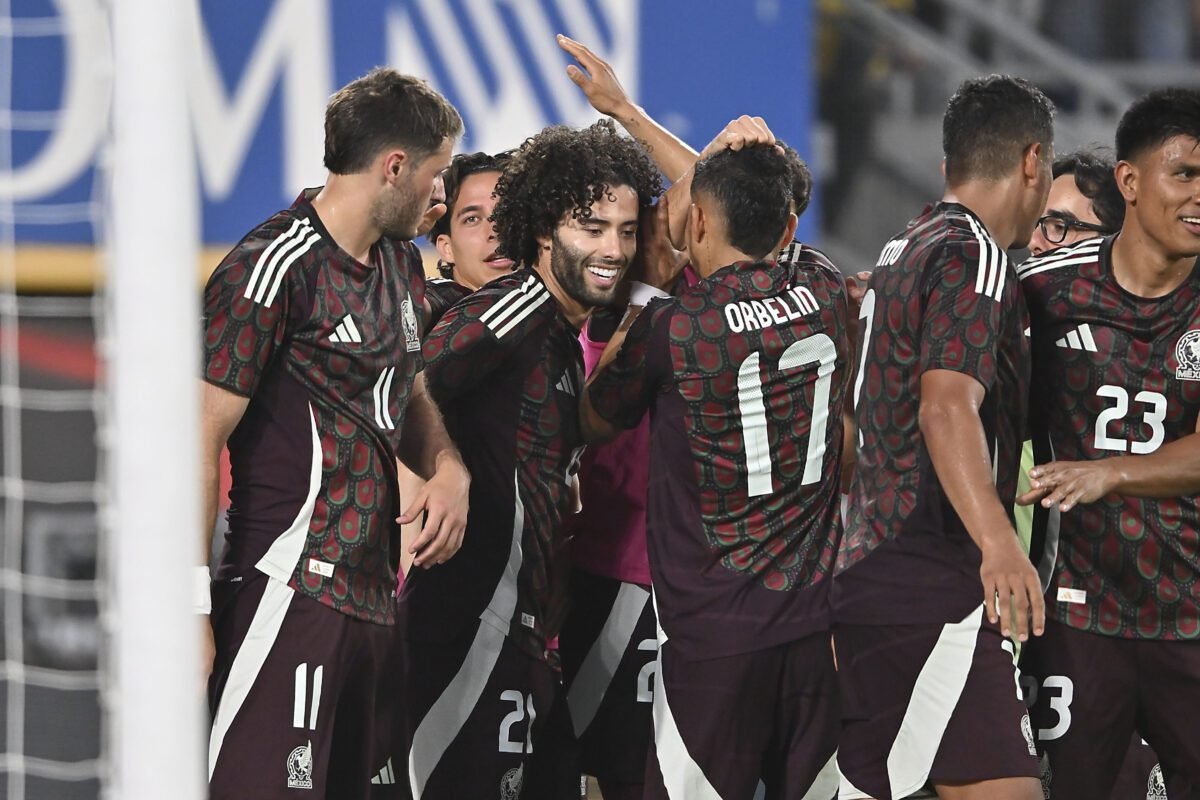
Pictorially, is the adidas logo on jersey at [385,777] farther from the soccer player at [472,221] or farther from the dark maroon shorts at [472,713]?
the soccer player at [472,221]

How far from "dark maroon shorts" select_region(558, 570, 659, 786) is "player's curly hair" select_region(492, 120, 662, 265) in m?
0.91

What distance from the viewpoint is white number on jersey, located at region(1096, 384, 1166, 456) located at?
3744 mm

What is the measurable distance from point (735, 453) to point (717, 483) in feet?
0.26

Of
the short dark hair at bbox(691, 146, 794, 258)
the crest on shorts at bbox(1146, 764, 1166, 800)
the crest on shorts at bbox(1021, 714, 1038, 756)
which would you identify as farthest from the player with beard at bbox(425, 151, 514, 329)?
the crest on shorts at bbox(1146, 764, 1166, 800)

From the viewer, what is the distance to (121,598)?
2.41 metres

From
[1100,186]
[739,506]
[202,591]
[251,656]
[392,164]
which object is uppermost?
[1100,186]

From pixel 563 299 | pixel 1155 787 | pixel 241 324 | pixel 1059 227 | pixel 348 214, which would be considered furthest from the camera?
pixel 1059 227

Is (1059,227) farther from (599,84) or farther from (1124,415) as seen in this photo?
(599,84)

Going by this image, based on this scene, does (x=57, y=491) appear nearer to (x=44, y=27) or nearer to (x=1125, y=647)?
(x=44, y=27)

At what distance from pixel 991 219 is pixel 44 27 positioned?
15.7 feet

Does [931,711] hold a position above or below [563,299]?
below

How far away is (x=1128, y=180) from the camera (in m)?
3.93

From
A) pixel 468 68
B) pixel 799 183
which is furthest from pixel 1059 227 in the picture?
pixel 468 68

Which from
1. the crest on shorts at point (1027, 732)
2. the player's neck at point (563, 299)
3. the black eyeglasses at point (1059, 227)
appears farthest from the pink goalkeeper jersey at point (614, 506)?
the black eyeglasses at point (1059, 227)
